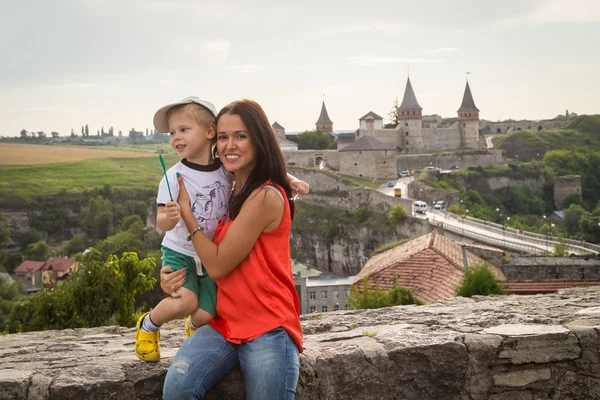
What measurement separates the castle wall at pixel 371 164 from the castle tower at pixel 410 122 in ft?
32.0

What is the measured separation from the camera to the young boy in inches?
144

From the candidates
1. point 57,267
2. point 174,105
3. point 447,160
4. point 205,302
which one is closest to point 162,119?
point 174,105

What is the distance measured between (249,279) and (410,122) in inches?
2803

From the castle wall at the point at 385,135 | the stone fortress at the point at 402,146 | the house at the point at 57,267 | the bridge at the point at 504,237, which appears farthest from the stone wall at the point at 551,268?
the castle wall at the point at 385,135

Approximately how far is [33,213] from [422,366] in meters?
79.7

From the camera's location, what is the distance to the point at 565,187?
6350 centimetres

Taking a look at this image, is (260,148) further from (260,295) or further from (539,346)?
(539,346)

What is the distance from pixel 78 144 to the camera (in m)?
132

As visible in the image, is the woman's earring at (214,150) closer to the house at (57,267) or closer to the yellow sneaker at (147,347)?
the yellow sneaker at (147,347)

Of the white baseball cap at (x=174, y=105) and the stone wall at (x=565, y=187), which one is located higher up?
the white baseball cap at (x=174, y=105)

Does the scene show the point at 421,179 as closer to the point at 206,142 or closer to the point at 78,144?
the point at 206,142

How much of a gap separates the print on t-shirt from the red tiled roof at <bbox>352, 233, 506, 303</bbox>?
35.5 feet

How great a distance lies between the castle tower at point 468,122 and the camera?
76625 millimetres

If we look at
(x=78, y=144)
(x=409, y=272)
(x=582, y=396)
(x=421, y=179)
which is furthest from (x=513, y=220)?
(x=78, y=144)
